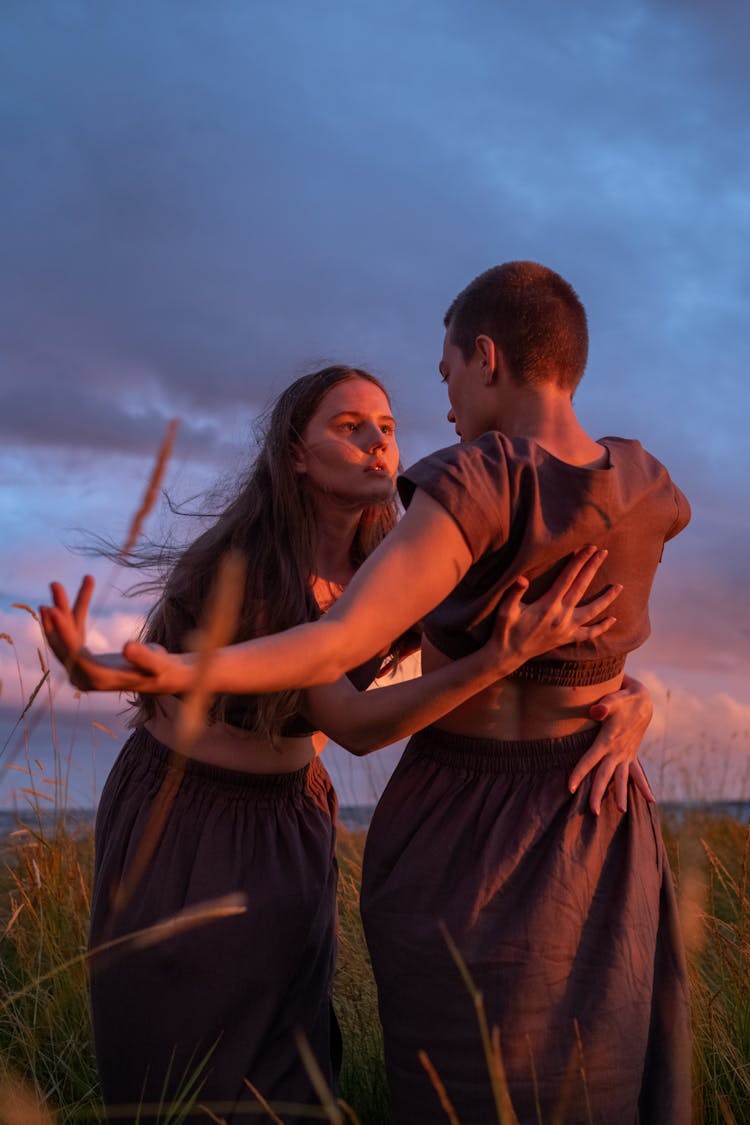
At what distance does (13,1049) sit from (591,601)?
2775mm

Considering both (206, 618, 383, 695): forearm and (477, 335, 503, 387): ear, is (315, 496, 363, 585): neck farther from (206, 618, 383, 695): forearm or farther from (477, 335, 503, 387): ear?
(206, 618, 383, 695): forearm

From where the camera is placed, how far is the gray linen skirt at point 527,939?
184 cm

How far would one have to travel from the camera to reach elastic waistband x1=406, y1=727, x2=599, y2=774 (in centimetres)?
200

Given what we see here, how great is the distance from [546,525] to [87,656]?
91 cm

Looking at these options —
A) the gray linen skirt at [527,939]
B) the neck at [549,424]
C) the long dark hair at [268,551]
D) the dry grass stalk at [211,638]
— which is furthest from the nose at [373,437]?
the dry grass stalk at [211,638]

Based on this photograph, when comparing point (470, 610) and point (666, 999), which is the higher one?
point (470, 610)

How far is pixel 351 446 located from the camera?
297cm

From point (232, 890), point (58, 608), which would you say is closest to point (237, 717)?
point (232, 890)

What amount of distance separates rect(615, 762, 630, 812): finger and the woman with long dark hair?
1.62ft

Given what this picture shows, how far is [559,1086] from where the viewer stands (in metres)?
1.83

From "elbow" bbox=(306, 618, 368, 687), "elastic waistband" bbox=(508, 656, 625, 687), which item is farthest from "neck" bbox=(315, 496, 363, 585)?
"elbow" bbox=(306, 618, 368, 687)

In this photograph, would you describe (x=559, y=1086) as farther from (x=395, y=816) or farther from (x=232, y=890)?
(x=232, y=890)

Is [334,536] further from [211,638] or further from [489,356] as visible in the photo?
[211,638]

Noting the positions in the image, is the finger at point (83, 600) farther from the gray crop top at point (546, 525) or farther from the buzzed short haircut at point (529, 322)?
the buzzed short haircut at point (529, 322)
